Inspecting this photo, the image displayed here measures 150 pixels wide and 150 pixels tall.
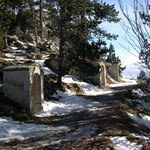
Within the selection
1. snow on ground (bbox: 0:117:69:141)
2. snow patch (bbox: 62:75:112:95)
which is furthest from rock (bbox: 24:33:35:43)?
snow on ground (bbox: 0:117:69:141)

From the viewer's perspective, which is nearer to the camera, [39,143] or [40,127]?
[39,143]

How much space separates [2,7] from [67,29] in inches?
251

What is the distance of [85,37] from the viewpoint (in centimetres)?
1666

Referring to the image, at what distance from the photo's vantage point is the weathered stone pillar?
9.97m

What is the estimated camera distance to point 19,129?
7738 mm

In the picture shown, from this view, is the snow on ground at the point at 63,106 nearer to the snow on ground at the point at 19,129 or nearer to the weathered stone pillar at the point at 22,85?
the weathered stone pillar at the point at 22,85

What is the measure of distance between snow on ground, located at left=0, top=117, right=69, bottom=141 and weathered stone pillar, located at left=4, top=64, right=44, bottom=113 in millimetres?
1696

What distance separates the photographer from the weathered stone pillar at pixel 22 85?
9969 mm

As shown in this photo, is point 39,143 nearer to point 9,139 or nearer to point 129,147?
point 9,139

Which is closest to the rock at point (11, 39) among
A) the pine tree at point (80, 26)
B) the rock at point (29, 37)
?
the rock at point (29, 37)

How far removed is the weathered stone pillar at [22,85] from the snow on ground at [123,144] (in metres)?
5.71

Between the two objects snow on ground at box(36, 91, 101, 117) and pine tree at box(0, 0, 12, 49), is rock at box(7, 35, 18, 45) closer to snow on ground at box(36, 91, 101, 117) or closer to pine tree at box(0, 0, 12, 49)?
pine tree at box(0, 0, 12, 49)

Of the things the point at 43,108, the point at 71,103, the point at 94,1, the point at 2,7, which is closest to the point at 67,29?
the point at 94,1

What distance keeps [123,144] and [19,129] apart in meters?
4.45
